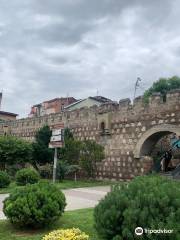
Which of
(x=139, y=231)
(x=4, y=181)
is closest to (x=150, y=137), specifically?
(x=4, y=181)

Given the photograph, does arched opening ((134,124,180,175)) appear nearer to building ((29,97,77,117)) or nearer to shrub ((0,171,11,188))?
shrub ((0,171,11,188))

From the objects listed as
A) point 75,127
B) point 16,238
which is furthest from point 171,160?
point 16,238

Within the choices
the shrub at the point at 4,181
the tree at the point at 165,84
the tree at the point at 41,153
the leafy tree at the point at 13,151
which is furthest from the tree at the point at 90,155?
the tree at the point at 165,84

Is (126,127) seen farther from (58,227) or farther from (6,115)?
(6,115)

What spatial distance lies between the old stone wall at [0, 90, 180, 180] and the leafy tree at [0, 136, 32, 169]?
337cm

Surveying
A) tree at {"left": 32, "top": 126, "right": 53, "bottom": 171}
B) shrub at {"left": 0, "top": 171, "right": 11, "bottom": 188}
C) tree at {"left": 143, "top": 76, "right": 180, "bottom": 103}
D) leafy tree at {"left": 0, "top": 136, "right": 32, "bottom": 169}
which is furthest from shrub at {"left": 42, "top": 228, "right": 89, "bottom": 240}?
tree at {"left": 143, "top": 76, "right": 180, "bottom": 103}

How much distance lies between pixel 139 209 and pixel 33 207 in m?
3.14

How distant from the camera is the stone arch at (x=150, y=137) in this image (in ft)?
56.6

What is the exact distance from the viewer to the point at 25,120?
1204 inches

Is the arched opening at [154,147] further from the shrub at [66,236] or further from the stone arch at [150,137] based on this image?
the shrub at [66,236]

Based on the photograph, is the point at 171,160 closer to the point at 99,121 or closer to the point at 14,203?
the point at 99,121

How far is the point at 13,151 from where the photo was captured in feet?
71.1

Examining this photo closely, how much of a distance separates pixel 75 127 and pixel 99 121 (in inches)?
104

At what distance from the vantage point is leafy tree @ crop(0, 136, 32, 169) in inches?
853
